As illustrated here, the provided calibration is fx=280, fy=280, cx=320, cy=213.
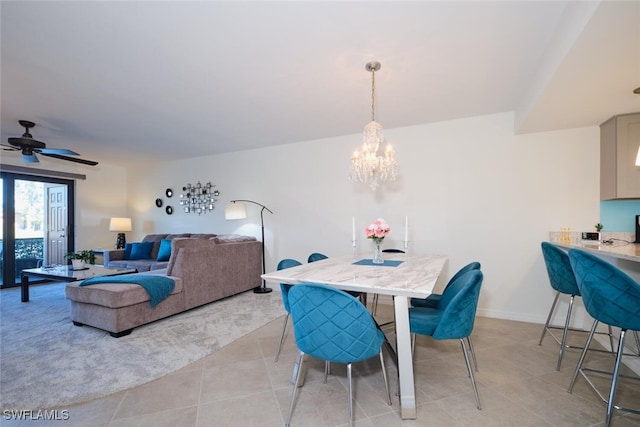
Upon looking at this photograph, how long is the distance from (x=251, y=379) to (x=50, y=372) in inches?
60.0

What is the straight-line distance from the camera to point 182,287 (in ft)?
10.9

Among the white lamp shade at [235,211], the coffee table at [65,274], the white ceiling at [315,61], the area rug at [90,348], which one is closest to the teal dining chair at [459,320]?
the white ceiling at [315,61]

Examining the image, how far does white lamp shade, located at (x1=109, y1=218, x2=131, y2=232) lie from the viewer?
576cm

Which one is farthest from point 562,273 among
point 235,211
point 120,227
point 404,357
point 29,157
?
point 120,227

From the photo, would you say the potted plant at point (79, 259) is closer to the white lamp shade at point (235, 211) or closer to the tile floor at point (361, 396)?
the white lamp shade at point (235, 211)

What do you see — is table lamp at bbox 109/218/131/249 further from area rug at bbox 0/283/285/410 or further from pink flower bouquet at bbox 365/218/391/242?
pink flower bouquet at bbox 365/218/391/242

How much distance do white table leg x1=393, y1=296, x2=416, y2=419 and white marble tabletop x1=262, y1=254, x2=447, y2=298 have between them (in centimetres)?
13

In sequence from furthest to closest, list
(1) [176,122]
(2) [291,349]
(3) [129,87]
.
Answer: (1) [176,122] < (3) [129,87] < (2) [291,349]

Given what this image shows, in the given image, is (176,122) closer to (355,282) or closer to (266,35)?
(266,35)

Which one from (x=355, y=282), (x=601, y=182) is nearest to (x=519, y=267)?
(x=601, y=182)

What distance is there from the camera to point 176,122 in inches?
144

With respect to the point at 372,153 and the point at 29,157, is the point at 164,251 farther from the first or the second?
the point at 372,153

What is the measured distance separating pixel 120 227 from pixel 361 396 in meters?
6.02

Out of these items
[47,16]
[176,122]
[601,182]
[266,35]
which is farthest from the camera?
[176,122]
